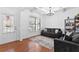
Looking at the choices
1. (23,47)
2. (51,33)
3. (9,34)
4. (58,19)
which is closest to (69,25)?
(58,19)

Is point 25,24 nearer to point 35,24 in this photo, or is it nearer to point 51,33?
point 35,24

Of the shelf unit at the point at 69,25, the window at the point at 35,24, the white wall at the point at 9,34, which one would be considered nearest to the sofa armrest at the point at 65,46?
the shelf unit at the point at 69,25

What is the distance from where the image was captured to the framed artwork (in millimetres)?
1813

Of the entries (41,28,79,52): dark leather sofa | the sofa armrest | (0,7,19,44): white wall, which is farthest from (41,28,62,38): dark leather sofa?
(0,7,19,44): white wall

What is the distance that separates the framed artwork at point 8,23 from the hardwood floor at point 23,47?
28cm

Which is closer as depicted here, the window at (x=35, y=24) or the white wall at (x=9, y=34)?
the white wall at (x=9, y=34)

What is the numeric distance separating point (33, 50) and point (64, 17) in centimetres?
96

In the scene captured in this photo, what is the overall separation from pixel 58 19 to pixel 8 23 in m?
1.03

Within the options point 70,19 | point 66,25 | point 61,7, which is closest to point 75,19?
point 70,19

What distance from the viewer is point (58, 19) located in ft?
6.24

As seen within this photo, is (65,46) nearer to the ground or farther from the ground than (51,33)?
nearer to the ground

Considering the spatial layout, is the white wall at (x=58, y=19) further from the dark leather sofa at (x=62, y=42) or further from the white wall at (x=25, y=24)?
the white wall at (x=25, y=24)

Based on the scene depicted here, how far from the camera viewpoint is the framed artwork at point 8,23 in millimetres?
1813
